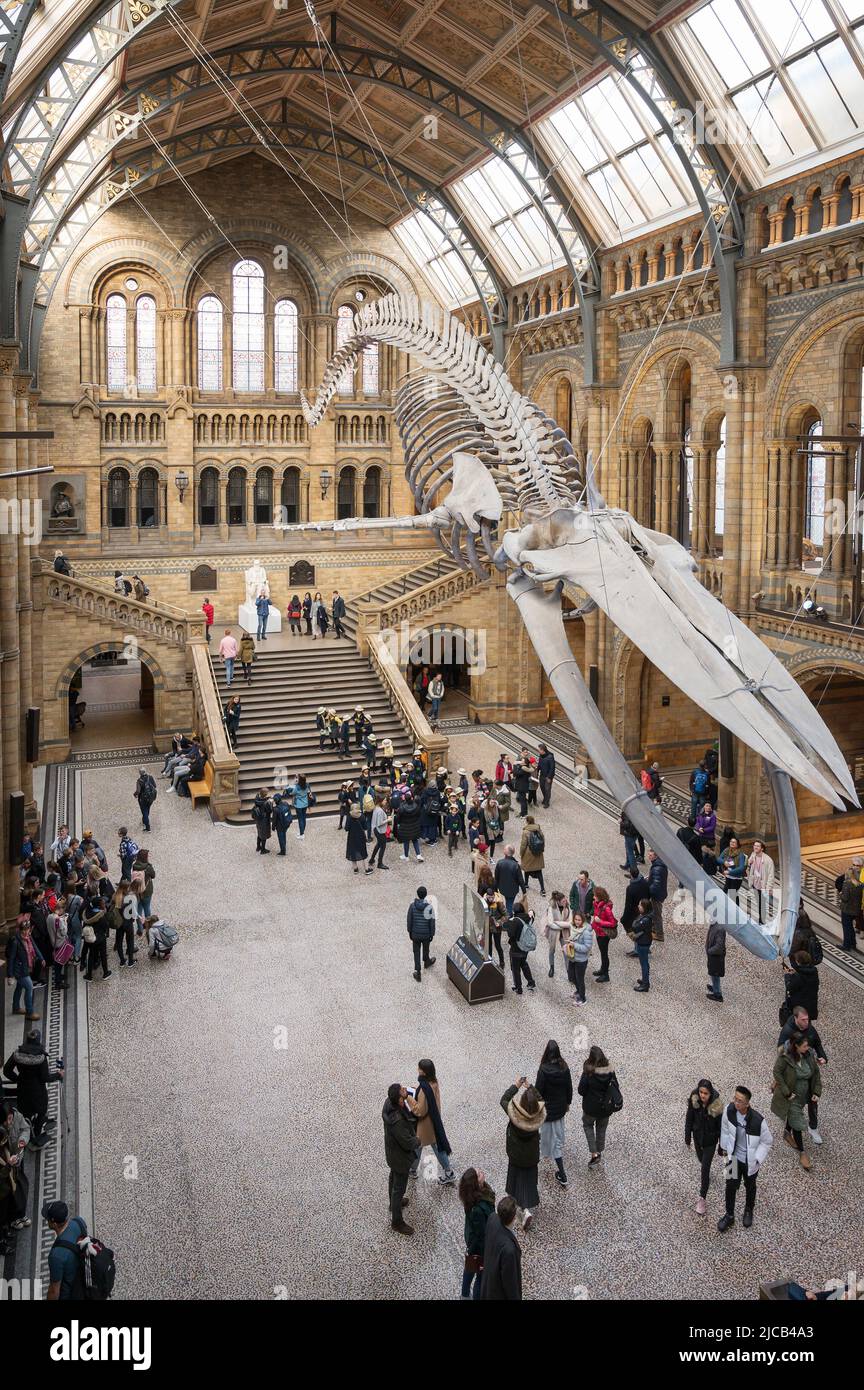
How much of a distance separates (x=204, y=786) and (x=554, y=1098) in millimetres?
13506

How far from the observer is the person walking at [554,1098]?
352 inches

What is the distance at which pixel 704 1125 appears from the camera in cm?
884

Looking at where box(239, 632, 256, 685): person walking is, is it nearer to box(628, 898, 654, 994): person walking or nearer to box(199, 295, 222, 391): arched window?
box(199, 295, 222, 391): arched window

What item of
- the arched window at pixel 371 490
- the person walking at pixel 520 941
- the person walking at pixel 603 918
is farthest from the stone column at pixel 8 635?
the arched window at pixel 371 490

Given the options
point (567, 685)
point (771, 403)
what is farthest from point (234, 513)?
point (567, 685)

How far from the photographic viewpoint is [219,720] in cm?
2214

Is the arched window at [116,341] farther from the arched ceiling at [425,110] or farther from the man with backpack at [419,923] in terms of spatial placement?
the man with backpack at [419,923]

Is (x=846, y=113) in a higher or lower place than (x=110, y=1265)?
higher

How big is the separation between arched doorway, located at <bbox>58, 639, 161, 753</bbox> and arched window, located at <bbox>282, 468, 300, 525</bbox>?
6.04 metres

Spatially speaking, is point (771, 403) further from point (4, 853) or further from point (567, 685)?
point (4, 853)

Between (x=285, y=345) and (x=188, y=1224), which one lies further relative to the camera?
(x=285, y=345)

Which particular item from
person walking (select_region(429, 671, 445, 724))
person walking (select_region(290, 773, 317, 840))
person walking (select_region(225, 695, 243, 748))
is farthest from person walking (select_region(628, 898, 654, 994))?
person walking (select_region(429, 671, 445, 724))

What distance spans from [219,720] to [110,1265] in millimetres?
15521

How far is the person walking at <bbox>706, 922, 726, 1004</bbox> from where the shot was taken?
12.3 m
